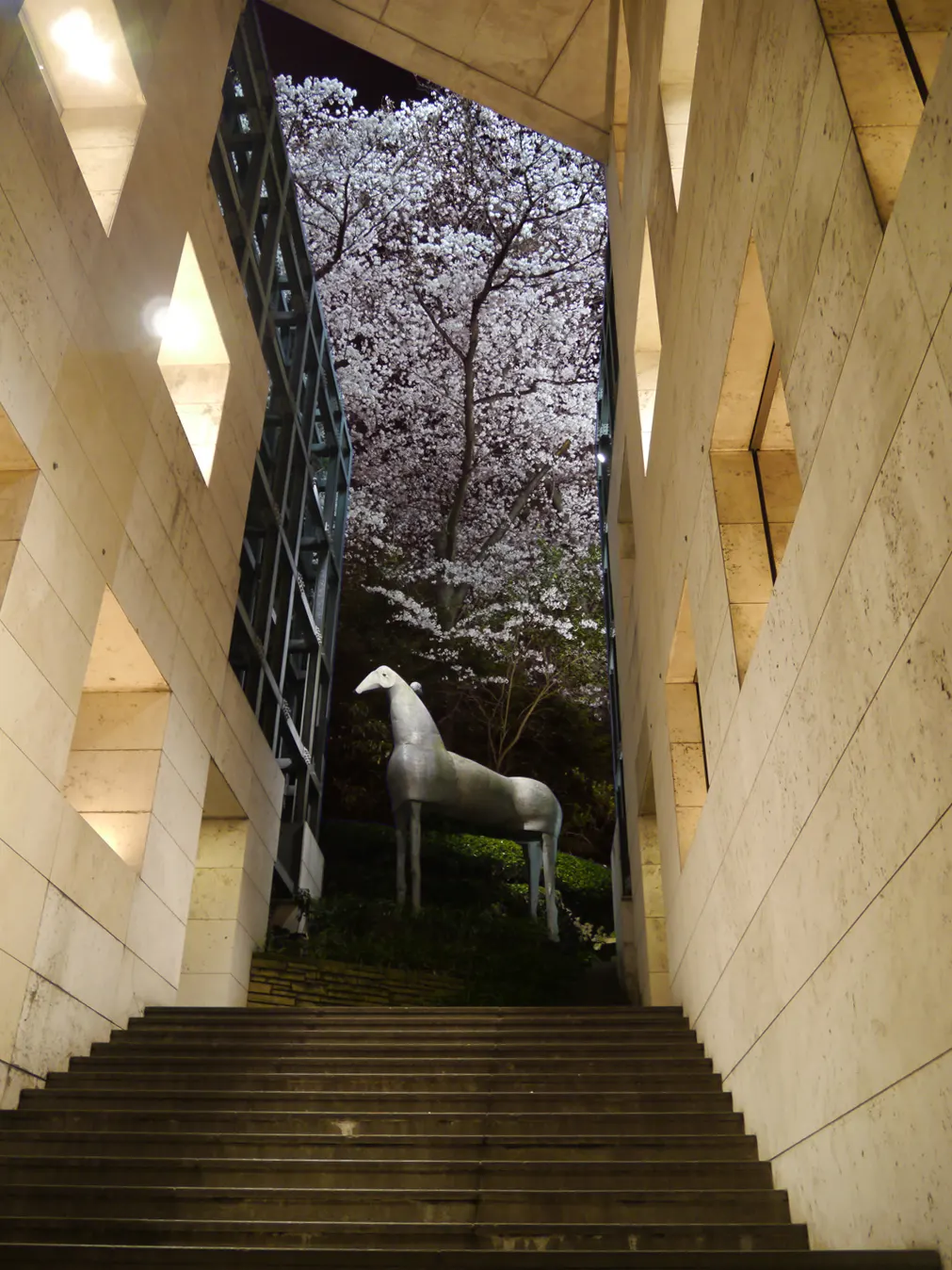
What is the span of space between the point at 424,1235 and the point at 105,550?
18.2 feet

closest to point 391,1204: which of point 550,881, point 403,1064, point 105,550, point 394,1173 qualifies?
point 394,1173

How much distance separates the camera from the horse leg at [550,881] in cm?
1464

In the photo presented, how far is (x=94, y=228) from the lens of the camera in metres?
7.98

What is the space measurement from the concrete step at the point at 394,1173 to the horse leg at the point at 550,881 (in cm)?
915

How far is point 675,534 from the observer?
327 inches

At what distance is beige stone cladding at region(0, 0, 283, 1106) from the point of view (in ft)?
21.6

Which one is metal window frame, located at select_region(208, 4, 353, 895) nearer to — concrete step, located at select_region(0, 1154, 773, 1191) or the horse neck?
the horse neck

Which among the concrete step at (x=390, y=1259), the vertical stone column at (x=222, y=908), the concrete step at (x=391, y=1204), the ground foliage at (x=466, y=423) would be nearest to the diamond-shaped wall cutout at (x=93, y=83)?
the vertical stone column at (x=222, y=908)

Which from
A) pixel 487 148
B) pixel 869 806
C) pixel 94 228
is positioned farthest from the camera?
pixel 487 148

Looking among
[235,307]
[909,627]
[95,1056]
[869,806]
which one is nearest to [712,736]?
[869,806]

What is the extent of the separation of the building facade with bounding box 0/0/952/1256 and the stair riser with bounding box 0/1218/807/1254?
37 cm

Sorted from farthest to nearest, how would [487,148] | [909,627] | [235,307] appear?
[487,148]
[235,307]
[909,627]

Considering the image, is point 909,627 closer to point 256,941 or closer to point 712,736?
point 712,736

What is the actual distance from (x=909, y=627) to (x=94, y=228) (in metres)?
7.10
